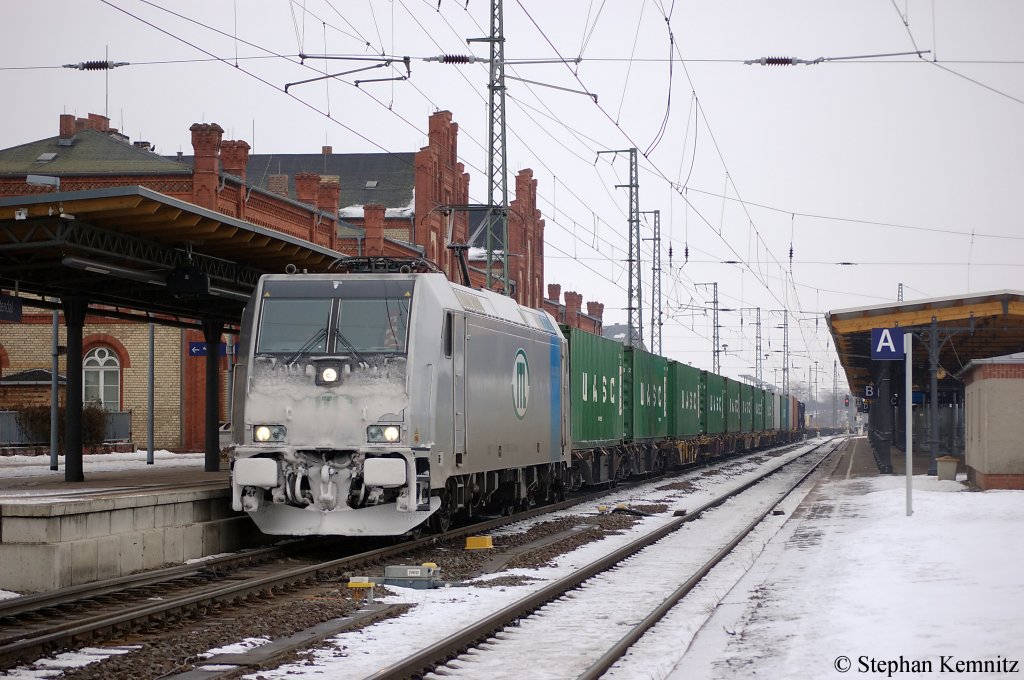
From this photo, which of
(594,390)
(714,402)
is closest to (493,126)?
(594,390)

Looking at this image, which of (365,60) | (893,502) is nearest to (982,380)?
(893,502)

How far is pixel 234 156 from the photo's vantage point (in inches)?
1539

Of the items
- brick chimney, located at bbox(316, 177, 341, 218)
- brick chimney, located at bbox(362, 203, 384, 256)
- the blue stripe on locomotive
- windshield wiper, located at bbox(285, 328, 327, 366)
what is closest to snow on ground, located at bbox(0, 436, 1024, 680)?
windshield wiper, located at bbox(285, 328, 327, 366)

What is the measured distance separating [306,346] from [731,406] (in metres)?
38.7

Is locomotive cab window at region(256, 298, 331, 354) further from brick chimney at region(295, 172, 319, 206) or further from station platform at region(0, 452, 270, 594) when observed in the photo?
brick chimney at region(295, 172, 319, 206)

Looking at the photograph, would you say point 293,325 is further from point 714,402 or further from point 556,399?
Answer: point 714,402

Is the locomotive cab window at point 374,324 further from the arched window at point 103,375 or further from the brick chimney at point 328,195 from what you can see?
the brick chimney at point 328,195

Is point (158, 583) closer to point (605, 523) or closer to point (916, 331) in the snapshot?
point (605, 523)

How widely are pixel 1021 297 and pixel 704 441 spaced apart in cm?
1652

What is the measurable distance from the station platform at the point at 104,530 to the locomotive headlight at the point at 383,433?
8.18 ft

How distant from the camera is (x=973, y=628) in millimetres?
8758

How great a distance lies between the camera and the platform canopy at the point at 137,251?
1486 cm

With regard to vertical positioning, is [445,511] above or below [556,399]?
below

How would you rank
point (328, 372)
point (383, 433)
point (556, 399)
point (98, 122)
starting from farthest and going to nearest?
point (98, 122) → point (556, 399) → point (328, 372) → point (383, 433)
